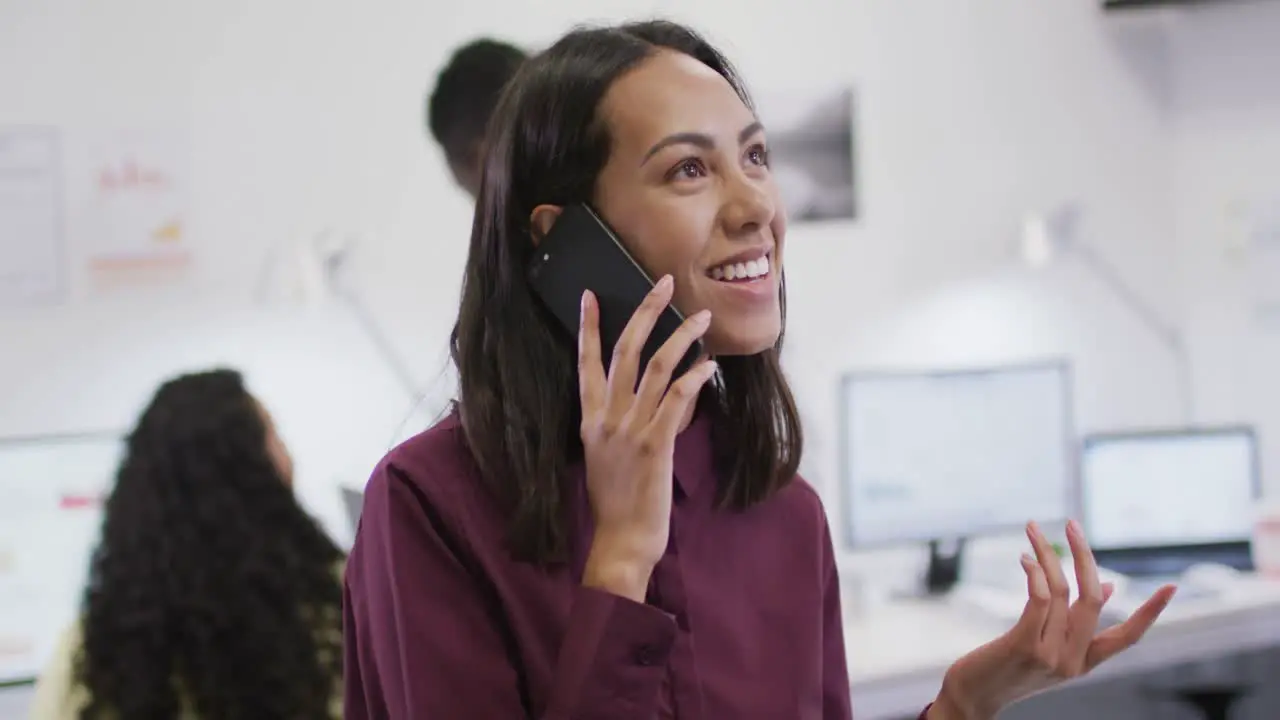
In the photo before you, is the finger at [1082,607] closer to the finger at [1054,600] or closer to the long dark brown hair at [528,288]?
the finger at [1054,600]

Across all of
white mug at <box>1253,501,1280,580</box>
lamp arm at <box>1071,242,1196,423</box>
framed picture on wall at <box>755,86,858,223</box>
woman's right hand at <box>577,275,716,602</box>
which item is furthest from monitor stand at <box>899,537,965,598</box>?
woman's right hand at <box>577,275,716,602</box>

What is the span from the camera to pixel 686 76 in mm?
935

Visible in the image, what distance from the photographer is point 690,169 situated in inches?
36.4

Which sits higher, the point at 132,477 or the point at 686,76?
the point at 686,76

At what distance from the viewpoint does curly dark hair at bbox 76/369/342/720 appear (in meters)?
1.71

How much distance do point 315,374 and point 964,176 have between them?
175 centimetres

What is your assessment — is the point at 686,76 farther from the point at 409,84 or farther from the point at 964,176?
the point at 964,176

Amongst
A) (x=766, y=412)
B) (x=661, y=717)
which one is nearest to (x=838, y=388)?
(x=766, y=412)

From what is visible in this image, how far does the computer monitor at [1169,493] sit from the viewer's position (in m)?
3.00

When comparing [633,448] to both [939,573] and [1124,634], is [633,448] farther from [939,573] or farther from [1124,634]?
[939,573]

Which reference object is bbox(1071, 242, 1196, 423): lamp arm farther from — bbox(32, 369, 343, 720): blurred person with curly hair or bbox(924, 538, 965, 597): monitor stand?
bbox(32, 369, 343, 720): blurred person with curly hair

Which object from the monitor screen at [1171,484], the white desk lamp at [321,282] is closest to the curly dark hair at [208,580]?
the white desk lamp at [321,282]

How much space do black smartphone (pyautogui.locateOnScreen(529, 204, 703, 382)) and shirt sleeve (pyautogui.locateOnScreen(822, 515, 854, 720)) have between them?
274 mm

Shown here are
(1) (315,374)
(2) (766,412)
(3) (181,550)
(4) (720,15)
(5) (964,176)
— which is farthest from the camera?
(5) (964,176)
